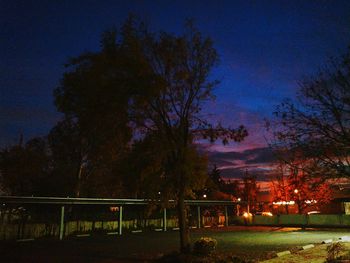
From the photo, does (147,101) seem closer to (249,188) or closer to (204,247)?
(204,247)

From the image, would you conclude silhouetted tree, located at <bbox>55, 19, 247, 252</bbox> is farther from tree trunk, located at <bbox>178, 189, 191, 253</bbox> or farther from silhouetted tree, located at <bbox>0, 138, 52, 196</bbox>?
silhouetted tree, located at <bbox>0, 138, 52, 196</bbox>

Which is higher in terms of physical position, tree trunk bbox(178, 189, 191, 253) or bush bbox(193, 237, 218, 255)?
tree trunk bbox(178, 189, 191, 253)

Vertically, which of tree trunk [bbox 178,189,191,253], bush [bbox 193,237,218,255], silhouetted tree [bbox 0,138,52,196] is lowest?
bush [bbox 193,237,218,255]

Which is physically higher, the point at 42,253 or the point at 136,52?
the point at 136,52

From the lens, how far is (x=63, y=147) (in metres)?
44.0

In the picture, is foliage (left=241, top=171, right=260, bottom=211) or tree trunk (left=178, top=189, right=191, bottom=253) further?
foliage (left=241, top=171, right=260, bottom=211)

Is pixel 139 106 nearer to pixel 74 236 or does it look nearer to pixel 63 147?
pixel 74 236

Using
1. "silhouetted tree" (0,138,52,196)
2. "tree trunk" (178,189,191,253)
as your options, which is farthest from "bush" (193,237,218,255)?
"silhouetted tree" (0,138,52,196)

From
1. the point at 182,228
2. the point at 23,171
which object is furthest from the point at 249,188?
the point at 182,228

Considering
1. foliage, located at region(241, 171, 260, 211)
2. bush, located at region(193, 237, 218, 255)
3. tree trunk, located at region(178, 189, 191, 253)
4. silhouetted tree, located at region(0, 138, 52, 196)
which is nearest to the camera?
bush, located at region(193, 237, 218, 255)

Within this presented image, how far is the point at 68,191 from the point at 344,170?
3622 centimetres

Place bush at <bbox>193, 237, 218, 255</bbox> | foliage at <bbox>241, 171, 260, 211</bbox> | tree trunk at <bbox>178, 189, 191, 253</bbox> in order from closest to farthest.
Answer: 1. bush at <bbox>193, 237, 218, 255</bbox>
2. tree trunk at <bbox>178, 189, 191, 253</bbox>
3. foliage at <bbox>241, 171, 260, 211</bbox>

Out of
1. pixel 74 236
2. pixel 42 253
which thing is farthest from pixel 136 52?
pixel 74 236

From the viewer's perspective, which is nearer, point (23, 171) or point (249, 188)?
point (23, 171)
